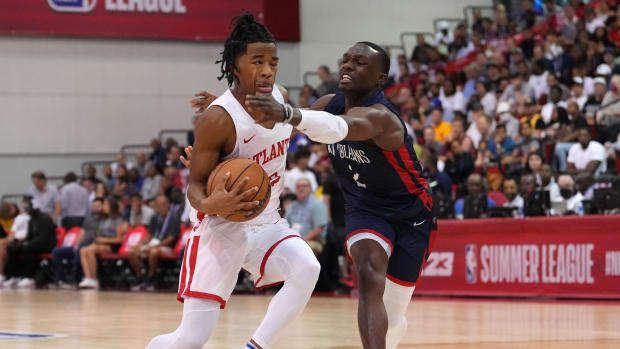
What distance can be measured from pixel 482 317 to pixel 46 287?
1039 cm

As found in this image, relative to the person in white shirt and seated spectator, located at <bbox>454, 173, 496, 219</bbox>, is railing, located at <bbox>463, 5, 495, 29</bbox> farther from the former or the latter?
seated spectator, located at <bbox>454, 173, 496, 219</bbox>

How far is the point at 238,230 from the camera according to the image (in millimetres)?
Answer: 5098

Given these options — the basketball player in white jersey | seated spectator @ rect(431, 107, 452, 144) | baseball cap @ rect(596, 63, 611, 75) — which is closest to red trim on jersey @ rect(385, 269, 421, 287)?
the basketball player in white jersey

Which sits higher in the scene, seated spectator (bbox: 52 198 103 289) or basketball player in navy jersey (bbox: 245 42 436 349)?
basketball player in navy jersey (bbox: 245 42 436 349)

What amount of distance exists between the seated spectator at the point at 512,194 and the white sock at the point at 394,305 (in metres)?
7.38

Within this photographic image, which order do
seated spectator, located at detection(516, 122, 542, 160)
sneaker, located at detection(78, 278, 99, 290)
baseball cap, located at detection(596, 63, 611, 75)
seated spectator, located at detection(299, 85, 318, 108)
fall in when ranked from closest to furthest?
seated spectator, located at detection(516, 122, 542, 160) → baseball cap, located at detection(596, 63, 611, 75) → sneaker, located at detection(78, 278, 99, 290) → seated spectator, located at detection(299, 85, 318, 108)

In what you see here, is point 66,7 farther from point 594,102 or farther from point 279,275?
point 279,275

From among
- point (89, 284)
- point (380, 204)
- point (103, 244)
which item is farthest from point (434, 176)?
point (380, 204)

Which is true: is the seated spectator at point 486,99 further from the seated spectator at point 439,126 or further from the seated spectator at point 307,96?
the seated spectator at point 307,96

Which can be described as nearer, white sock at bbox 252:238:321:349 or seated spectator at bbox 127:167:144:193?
white sock at bbox 252:238:321:349

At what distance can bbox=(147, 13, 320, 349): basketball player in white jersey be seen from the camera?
16.1ft

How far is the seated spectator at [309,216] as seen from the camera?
13914 millimetres

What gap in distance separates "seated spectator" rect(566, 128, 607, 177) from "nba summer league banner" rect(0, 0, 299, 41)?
1117cm

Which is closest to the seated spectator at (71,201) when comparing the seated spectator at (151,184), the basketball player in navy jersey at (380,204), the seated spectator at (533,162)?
the seated spectator at (151,184)
